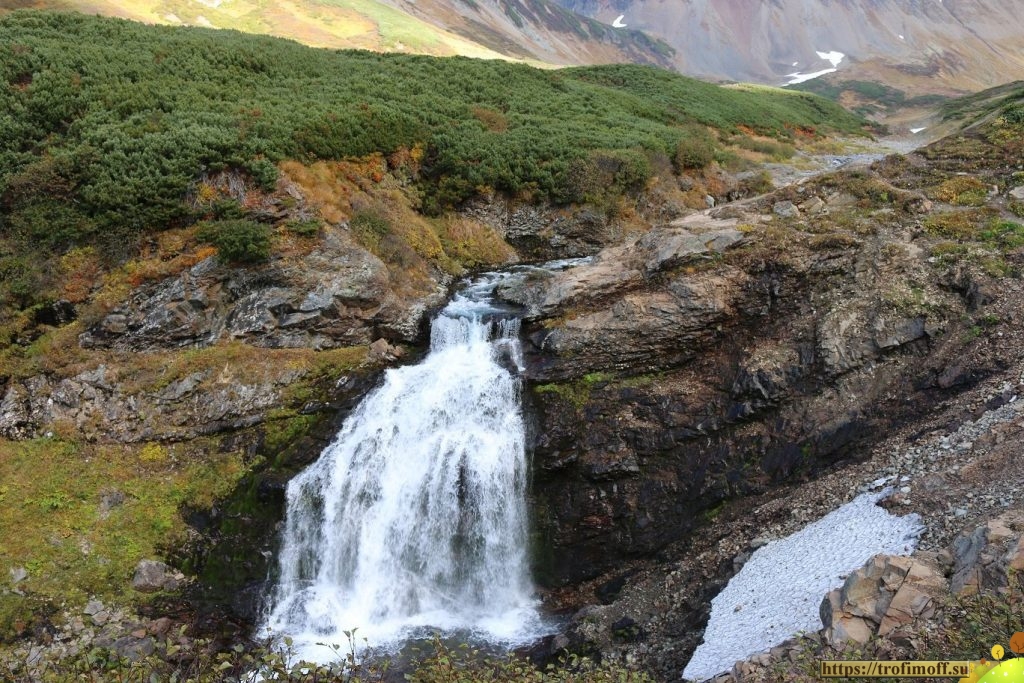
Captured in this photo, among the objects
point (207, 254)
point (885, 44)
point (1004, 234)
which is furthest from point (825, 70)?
point (207, 254)

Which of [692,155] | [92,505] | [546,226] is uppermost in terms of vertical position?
[692,155]

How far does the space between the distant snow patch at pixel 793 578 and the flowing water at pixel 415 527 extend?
4499 millimetres

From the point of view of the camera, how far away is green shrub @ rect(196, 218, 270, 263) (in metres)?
18.5

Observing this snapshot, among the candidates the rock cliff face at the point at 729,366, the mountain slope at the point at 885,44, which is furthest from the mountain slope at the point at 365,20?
the mountain slope at the point at 885,44

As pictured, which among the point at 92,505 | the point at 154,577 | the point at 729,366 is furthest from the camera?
the point at 729,366

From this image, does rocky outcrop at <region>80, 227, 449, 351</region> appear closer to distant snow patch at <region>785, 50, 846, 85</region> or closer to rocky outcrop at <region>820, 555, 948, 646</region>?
rocky outcrop at <region>820, 555, 948, 646</region>

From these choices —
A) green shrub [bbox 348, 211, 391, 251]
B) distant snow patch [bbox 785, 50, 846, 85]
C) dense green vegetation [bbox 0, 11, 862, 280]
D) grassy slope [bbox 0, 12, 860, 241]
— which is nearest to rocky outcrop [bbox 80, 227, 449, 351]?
green shrub [bbox 348, 211, 391, 251]

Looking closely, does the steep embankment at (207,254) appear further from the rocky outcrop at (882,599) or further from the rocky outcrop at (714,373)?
the rocky outcrop at (882,599)

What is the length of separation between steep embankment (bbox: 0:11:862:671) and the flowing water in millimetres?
984

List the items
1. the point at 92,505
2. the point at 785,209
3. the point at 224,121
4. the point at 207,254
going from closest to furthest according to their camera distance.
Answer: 1. the point at 92,505
2. the point at 785,209
3. the point at 207,254
4. the point at 224,121

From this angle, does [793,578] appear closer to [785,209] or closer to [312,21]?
[785,209]

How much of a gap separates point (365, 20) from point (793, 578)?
64.9 m

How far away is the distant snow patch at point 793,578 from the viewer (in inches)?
354

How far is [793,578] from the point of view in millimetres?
9930
